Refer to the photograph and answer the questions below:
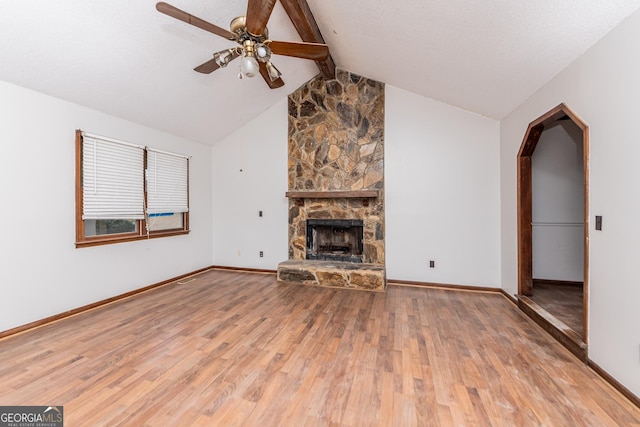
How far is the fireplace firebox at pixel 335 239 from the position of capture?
15.1ft

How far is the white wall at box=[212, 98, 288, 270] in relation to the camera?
194 inches

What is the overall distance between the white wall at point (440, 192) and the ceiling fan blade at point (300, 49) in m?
2.31

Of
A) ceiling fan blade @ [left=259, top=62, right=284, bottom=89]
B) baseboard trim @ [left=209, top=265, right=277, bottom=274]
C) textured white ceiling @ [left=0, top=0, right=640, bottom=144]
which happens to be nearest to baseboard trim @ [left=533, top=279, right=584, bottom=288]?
textured white ceiling @ [left=0, top=0, right=640, bottom=144]

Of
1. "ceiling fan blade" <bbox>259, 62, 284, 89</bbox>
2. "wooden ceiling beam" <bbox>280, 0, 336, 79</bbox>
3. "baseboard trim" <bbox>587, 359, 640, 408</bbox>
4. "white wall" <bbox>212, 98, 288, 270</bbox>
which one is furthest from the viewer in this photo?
"white wall" <bbox>212, 98, 288, 270</bbox>

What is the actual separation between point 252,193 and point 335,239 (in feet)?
5.86

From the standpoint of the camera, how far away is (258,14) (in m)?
1.87

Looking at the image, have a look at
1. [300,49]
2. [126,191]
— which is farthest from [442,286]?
[126,191]

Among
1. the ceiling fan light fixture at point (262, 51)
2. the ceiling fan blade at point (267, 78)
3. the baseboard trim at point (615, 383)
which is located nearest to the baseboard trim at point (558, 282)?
the baseboard trim at point (615, 383)

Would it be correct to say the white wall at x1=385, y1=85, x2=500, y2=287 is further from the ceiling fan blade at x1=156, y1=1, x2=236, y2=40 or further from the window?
the window

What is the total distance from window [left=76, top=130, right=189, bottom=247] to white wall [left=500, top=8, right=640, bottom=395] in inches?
193

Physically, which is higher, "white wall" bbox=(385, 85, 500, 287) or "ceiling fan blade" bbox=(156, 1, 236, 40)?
"ceiling fan blade" bbox=(156, 1, 236, 40)

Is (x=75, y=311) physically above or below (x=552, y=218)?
below

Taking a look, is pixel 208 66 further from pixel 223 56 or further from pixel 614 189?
pixel 614 189
